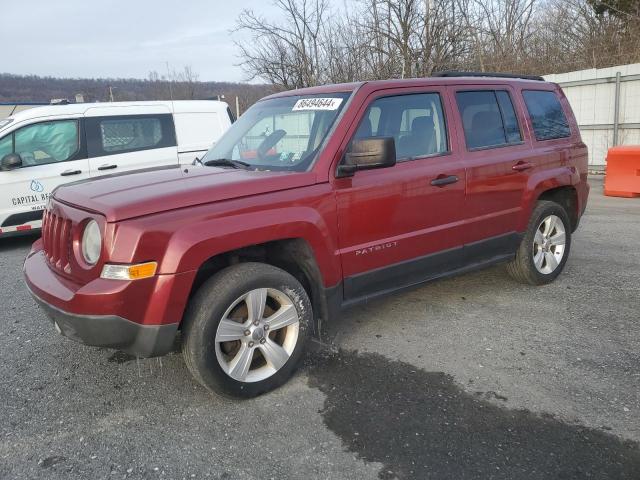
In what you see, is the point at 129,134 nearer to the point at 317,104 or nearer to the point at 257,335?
the point at 317,104

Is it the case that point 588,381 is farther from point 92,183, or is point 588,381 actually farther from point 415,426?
point 92,183

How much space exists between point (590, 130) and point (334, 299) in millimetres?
11745

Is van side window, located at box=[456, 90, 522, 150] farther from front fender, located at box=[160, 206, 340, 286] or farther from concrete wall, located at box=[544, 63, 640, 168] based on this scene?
concrete wall, located at box=[544, 63, 640, 168]

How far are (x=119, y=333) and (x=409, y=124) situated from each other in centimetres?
242

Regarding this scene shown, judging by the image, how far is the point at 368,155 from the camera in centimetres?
319

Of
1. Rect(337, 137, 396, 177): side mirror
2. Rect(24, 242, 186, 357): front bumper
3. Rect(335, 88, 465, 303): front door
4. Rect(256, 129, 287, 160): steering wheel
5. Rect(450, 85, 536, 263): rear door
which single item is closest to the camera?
Rect(24, 242, 186, 357): front bumper

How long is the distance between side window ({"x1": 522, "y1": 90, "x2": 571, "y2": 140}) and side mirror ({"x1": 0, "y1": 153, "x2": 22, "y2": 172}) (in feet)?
20.4

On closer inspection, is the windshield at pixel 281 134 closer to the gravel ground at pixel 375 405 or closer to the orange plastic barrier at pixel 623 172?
the gravel ground at pixel 375 405

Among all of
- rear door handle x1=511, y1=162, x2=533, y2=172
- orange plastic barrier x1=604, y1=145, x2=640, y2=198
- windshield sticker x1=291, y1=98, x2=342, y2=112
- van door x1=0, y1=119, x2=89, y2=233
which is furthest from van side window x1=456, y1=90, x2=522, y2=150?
orange plastic barrier x1=604, y1=145, x2=640, y2=198

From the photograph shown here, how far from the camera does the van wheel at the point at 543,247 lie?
15.3ft

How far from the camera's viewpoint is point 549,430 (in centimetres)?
269

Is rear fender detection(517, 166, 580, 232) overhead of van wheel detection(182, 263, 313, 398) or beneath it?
overhead

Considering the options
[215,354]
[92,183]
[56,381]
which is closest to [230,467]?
[215,354]

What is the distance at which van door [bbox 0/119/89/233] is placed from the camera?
22.9ft
